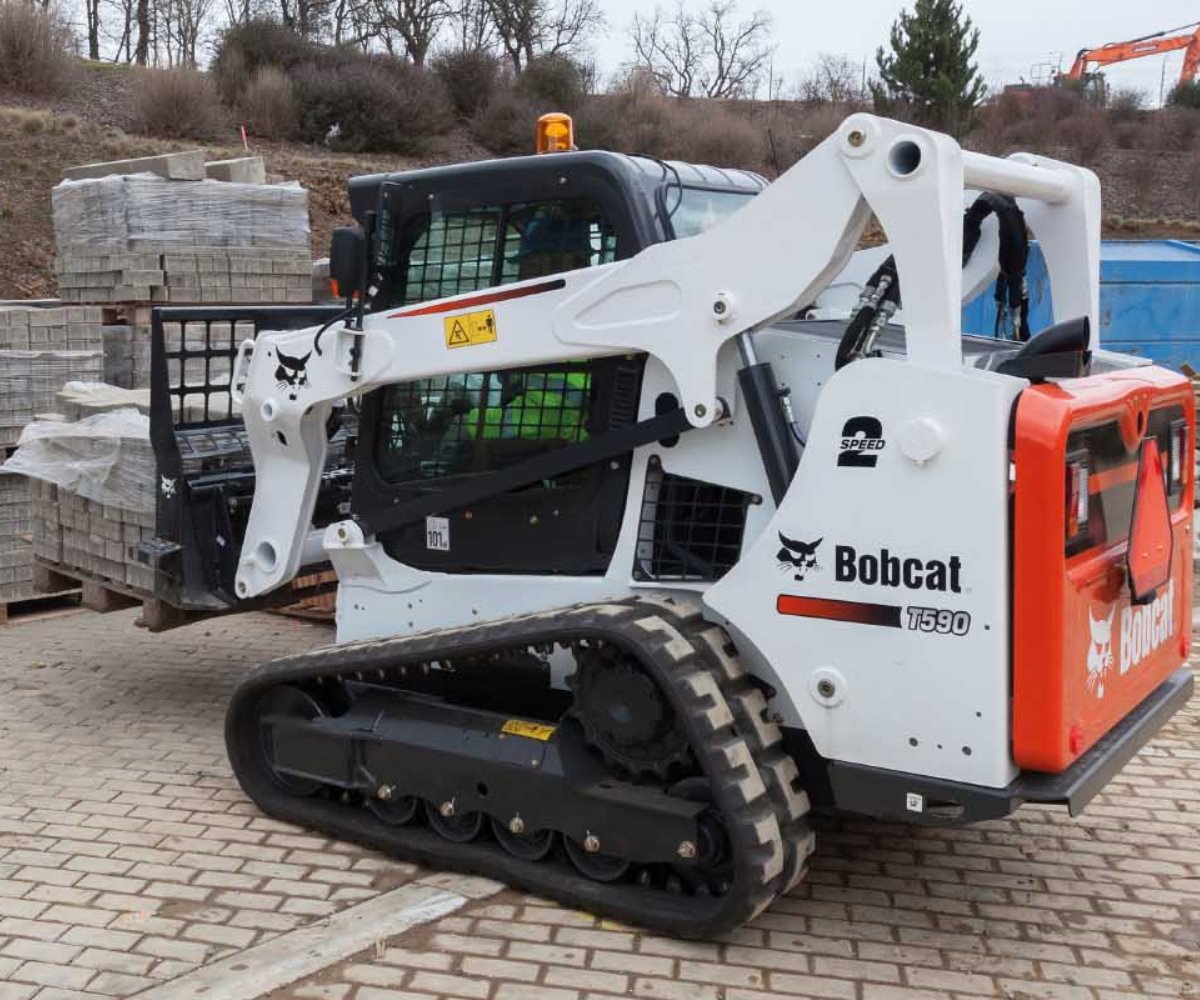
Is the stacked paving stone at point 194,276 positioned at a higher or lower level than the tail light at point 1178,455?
higher

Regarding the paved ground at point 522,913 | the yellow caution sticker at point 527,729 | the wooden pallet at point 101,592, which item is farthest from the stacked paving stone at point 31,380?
the yellow caution sticker at point 527,729

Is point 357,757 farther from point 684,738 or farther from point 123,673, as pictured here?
point 123,673

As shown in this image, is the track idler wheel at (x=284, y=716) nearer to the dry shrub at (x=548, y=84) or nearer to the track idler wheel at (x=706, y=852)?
the track idler wheel at (x=706, y=852)

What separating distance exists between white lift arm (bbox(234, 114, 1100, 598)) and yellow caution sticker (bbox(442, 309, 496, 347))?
0.5 inches

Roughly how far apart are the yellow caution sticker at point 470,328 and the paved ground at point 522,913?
187 cm

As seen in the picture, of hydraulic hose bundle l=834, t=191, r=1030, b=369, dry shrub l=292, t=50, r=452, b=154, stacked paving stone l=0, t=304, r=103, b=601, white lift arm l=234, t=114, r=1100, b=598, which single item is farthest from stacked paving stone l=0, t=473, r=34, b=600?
dry shrub l=292, t=50, r=452, b=154

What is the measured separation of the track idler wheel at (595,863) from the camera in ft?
14.6

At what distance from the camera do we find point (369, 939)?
4.24m

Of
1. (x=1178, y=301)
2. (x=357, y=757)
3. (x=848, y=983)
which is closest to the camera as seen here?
(x=848, y=983)

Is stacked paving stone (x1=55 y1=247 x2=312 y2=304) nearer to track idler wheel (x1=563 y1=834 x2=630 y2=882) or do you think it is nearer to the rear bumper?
track idler wheel (x1=563 y1=834 x2=630 y2=882)

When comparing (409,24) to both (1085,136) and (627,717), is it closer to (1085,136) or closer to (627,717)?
(1085,136)

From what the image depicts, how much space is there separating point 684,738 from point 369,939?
1.15m

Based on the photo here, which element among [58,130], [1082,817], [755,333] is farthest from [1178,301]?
[58,130]

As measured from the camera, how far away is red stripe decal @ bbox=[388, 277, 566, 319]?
15.1ft
